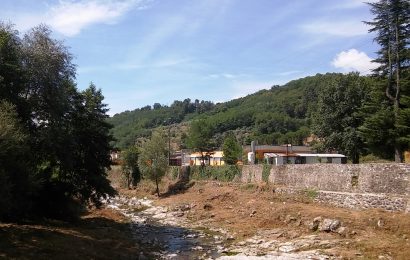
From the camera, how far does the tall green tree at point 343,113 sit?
53.0 meters

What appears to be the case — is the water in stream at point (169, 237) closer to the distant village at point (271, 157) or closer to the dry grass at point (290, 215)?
the dry grass at point (290, 215)

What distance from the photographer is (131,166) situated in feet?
273

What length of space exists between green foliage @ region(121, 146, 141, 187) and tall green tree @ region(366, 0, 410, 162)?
5026 centimetres

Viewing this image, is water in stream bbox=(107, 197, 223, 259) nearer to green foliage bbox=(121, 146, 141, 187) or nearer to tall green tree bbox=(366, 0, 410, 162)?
tall green tree bbox=(366, 0, 410, 162)

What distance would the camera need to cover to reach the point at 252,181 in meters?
53.9

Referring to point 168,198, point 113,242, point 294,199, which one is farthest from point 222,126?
point 113,242

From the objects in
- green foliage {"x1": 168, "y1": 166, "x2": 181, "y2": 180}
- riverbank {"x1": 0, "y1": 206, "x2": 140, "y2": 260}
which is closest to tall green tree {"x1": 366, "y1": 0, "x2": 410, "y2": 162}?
riverbank {"x1": 0, "y1": 206, "x2": 140, "y2": 260}

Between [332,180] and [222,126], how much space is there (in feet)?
529

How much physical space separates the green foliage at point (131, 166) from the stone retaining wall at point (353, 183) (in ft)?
132

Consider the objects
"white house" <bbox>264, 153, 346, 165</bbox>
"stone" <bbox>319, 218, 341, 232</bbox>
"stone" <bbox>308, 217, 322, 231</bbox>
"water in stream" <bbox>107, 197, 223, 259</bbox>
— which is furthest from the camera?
"white house" <bbox>264, 153, 346, 165</bbox>

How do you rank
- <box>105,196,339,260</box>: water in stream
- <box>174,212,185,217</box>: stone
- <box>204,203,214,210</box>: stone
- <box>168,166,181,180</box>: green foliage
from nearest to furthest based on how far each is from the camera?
<box>105,196,339,260</box>: water in stream, <box>174,212,185,217</box>: stone, <box>204,203,214,210</box>: stone, <box>168,166,181,180</box>: green foliage

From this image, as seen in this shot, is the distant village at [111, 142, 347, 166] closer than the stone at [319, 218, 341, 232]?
No

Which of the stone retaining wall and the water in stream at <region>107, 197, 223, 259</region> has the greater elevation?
the stone retaining wall

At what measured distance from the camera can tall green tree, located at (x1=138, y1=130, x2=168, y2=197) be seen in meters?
67.4
